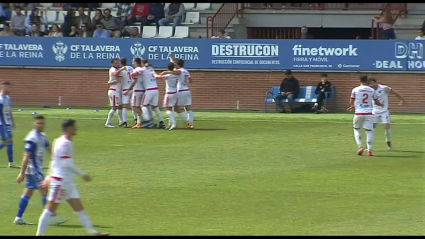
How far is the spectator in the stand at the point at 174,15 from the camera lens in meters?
37.6

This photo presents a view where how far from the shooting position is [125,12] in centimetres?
4022

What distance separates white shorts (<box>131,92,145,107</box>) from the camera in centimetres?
2761

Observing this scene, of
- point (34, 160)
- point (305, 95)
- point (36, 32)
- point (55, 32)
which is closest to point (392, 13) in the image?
point (305, 95)

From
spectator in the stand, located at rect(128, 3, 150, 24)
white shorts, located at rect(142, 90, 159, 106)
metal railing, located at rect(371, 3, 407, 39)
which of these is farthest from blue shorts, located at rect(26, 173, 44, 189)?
spectator in the stand, located at rect(128, 3, 150, 24)

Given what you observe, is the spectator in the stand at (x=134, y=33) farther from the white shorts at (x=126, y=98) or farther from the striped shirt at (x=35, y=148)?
the striped shirt at (x=35, y=148)

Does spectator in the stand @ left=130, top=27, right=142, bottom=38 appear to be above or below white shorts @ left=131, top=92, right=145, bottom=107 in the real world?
above

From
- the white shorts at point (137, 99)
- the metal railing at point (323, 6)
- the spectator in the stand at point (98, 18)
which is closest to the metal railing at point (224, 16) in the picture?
the metal railing at point (323, 6)

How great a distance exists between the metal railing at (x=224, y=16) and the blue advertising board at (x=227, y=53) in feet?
12.2

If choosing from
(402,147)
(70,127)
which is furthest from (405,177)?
(70,127)

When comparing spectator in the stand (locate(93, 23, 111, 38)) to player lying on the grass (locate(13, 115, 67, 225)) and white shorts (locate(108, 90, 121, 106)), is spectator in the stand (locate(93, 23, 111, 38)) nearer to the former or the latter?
white shorts (locate(108, 90, 121, 106))

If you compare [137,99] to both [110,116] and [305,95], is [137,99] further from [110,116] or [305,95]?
[305,95]

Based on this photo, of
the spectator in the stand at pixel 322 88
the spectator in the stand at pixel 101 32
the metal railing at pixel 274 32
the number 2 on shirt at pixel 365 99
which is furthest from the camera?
the metal railing at pixel 274 32

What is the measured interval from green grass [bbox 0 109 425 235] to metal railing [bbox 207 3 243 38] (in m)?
9.35

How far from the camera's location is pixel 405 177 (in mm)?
18797
